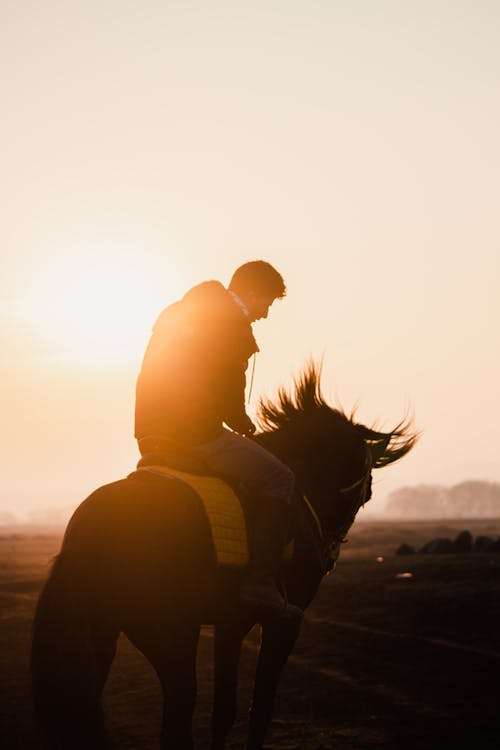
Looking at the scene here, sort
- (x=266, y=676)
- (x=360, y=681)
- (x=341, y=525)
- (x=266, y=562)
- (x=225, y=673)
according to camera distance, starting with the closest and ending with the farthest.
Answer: (x=266, y=562)
(x=225, y=673)
(x=266, y=676)
(x=341, y=525)
(x=360, y=681)

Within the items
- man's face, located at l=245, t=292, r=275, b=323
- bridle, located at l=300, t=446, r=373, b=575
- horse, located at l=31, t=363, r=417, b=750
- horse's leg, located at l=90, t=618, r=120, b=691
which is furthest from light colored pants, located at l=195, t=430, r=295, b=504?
horse's leg, located at l=90, t=618, r=120, b=691

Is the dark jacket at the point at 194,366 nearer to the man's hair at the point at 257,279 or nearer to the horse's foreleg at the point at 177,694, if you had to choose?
the man's hair at the point at 257,279

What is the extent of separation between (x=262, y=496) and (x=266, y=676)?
61.3 inches

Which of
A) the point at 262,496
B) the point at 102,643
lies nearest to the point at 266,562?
the point at 262,496

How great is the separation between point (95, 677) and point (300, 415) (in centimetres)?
330

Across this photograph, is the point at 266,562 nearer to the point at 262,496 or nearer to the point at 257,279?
the point at 262,496

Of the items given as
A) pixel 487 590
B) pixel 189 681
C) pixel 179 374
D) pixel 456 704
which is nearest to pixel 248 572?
pixel 189 681

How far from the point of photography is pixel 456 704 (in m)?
10.8

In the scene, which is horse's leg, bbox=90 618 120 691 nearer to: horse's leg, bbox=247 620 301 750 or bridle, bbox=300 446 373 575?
horse's leg, bbox=247 620 301 750

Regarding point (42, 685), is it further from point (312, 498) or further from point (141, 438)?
point (312, 498)

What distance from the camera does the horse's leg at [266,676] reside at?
6.82m

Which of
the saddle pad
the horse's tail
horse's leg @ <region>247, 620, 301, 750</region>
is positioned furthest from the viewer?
horse's leg @ <region>247, 620, 301, 750</region>

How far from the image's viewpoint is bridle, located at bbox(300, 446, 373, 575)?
734 cm

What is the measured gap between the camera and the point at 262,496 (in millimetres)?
6320
